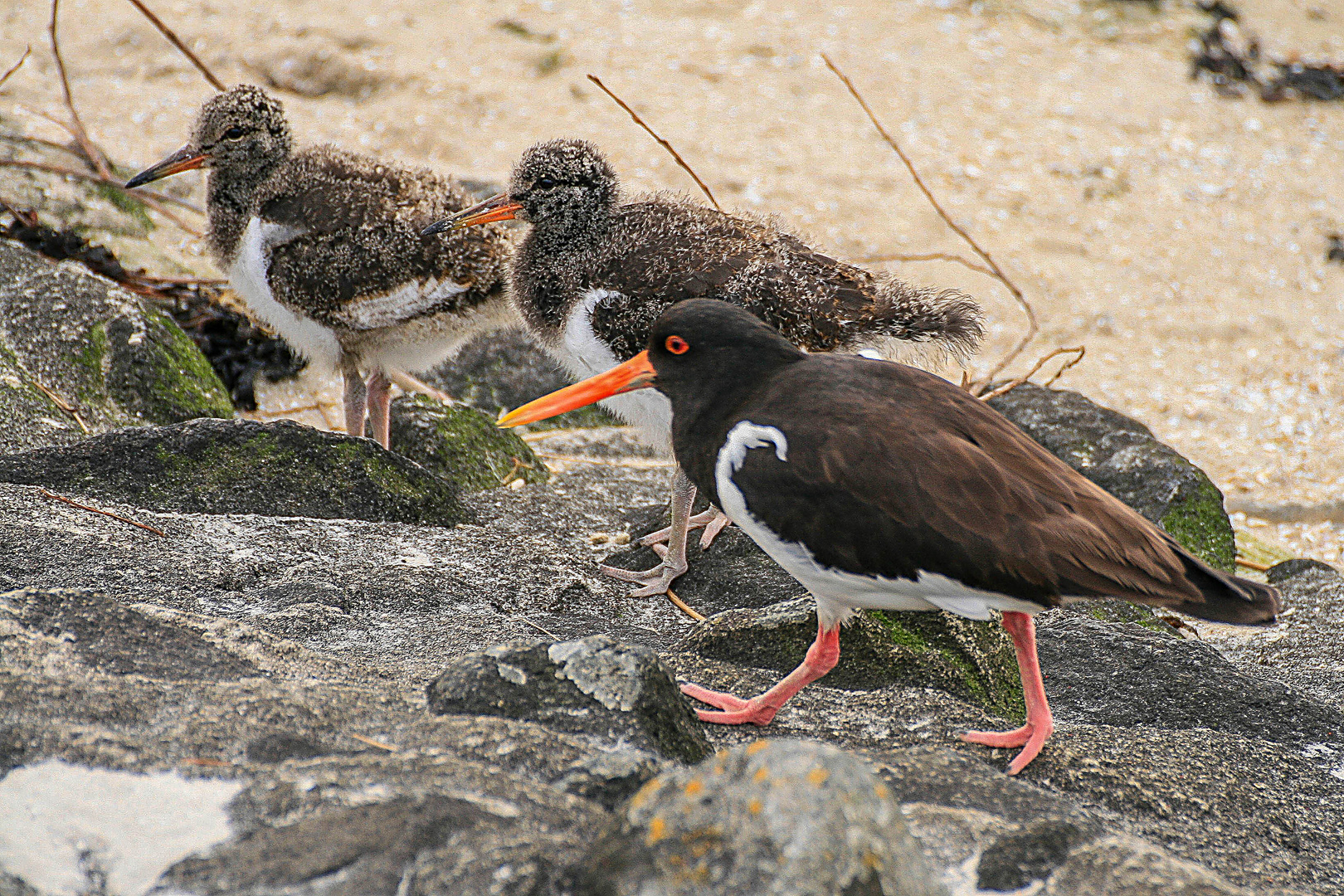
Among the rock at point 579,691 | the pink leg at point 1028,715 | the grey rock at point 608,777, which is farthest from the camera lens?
the pink leg at point 1028,715

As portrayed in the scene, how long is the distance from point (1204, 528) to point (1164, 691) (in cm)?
176

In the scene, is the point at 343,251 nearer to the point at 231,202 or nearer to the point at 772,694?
the point at 231,202

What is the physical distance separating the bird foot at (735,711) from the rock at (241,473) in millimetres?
1511

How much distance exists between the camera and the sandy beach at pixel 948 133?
7047 mm

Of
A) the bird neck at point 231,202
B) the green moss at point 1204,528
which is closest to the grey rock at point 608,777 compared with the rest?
the green moss at point 1204,528

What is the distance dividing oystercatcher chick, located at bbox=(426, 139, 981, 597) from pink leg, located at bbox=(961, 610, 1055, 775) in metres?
1.36

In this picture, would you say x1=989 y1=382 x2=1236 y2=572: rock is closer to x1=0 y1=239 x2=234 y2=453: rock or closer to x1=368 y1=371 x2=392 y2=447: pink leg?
x1=368 y1=371 x2=392 y2=447: pink leg

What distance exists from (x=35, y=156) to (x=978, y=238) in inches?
232

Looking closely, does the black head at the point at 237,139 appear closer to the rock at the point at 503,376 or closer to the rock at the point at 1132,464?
the rock at the point at 503,376

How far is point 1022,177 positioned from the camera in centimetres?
840

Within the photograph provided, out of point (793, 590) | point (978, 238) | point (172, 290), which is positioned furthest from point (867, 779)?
point (978, 238)

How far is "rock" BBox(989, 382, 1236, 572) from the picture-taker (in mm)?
5043

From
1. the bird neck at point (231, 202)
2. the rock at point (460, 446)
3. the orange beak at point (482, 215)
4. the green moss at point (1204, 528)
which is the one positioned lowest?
the green moss at point (1204, 528)

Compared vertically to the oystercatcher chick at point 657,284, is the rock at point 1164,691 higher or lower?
lower
